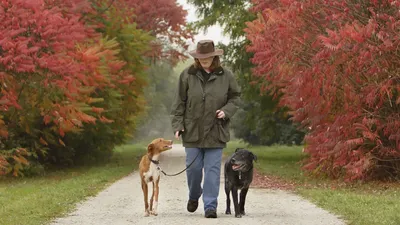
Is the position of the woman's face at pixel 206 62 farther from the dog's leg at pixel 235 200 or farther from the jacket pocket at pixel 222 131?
the dog's leg at pixel 235 200

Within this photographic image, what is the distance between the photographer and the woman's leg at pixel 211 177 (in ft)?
35.0

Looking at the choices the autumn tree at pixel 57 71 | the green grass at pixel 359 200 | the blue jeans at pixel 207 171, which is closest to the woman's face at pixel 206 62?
the blue jeans at pixel 207 171

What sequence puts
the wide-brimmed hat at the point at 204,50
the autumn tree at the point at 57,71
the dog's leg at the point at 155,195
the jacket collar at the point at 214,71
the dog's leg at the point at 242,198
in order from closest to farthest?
the wide-brimmed hat at the point at 204,50 → the jacket collar at the point at 214,71 → the dog's leg at the point at 242,198 → the dog's leg at the point at 155,195 → the autumn tree at the point at 57,71

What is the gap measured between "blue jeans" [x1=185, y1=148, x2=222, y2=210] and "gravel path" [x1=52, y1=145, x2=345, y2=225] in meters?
0.32

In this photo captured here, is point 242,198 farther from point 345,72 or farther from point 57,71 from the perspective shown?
point 57,71

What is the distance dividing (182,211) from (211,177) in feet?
5.19

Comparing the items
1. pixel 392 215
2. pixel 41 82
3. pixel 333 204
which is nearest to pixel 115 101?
pixel 41 82

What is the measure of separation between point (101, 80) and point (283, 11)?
6.86m

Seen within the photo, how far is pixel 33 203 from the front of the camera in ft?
44.5

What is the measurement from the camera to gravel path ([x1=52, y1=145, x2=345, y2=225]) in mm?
10539

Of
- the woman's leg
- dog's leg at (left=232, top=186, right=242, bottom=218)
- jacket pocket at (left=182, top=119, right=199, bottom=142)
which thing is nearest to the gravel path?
dog's leg at (left=232, top=186, right=242, bottom=218)

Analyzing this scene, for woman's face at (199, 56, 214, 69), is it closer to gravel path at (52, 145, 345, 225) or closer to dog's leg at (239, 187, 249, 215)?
dog's leg at (239, 187, 249, 215)

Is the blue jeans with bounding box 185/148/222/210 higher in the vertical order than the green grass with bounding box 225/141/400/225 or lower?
higher

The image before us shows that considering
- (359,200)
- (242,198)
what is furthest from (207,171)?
(359,200)
